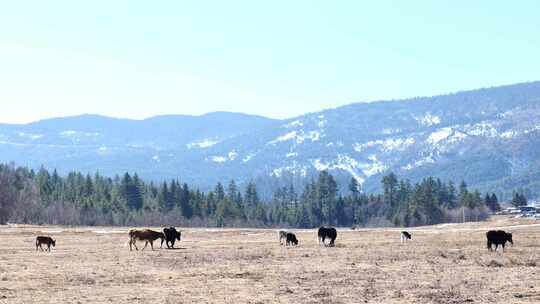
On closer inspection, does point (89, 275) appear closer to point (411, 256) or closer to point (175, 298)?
point (175, 298)

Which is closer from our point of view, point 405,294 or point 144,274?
point 405,294

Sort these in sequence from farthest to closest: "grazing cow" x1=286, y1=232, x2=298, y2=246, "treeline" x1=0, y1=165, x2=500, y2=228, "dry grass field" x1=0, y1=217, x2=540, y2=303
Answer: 1. "treeline" x1=0, y1=165, x2=500, y2=228
2. "grazing cow" x1=286, y1=232, x2=298, y2=246
3. "dry grass field" x1=0, y1=217, x2=540, y2=303

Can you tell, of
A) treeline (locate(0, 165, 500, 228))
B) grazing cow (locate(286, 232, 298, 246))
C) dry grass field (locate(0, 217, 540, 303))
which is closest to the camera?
dry grass field (locate(0, 217, 540, 303))

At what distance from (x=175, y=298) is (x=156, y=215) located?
148938 millimetres

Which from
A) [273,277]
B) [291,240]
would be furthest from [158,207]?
[273,277]

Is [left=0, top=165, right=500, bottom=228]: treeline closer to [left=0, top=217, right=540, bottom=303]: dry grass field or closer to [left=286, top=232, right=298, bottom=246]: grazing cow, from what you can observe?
[left=286, top=232, right=298, bottom=246]: grazing cow

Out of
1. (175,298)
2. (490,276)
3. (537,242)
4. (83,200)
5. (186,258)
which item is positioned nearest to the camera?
(175,298)

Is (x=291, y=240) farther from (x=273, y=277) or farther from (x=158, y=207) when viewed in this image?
(x=158, y=207)

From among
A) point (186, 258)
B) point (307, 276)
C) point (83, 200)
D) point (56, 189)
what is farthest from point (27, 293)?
point (56, 189)

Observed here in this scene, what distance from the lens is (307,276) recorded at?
3534 centimetres

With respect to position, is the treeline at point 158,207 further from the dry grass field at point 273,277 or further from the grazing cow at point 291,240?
the dry grass field at point 273,277

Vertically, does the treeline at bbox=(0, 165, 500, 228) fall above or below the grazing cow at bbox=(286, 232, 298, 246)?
above

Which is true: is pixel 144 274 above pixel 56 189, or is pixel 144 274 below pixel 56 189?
below

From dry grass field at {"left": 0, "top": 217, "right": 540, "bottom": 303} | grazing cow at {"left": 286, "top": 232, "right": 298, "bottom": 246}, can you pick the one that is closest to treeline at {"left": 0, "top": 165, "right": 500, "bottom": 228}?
grazing cow at {"left": 286, "top": 232, "right": 298, "bottom": 246}
